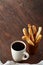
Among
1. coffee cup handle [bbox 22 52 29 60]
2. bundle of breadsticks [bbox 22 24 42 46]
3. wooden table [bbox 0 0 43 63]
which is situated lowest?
coffee cup handle [bbox 22 52 29 60]

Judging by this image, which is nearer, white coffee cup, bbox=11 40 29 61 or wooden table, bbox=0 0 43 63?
white coffee cup, bbox=11 40 29 61

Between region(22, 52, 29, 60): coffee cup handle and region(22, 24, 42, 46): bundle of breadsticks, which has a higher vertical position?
region(22, 24, 42, 46): bundle of breadsticks

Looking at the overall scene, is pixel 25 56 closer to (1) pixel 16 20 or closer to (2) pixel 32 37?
(2) pixel 32 37

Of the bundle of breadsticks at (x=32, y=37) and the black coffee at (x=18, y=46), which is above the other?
the bundle of breadsticks at (x=32, y=37)

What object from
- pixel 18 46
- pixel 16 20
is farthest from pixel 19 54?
pixel 16 20

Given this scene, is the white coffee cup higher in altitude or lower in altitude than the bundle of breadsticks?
lower

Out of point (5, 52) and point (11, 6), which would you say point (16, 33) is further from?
point (11, 6)

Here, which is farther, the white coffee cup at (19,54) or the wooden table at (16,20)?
the wooden table at (16,20)

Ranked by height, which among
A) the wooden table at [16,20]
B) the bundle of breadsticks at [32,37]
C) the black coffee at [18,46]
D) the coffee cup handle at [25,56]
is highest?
the wooden table at [16,20]

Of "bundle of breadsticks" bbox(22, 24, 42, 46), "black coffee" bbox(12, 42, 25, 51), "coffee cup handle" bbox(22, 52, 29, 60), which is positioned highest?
"bundle of breadsticks" bbox(22, 24, 42, 46)
